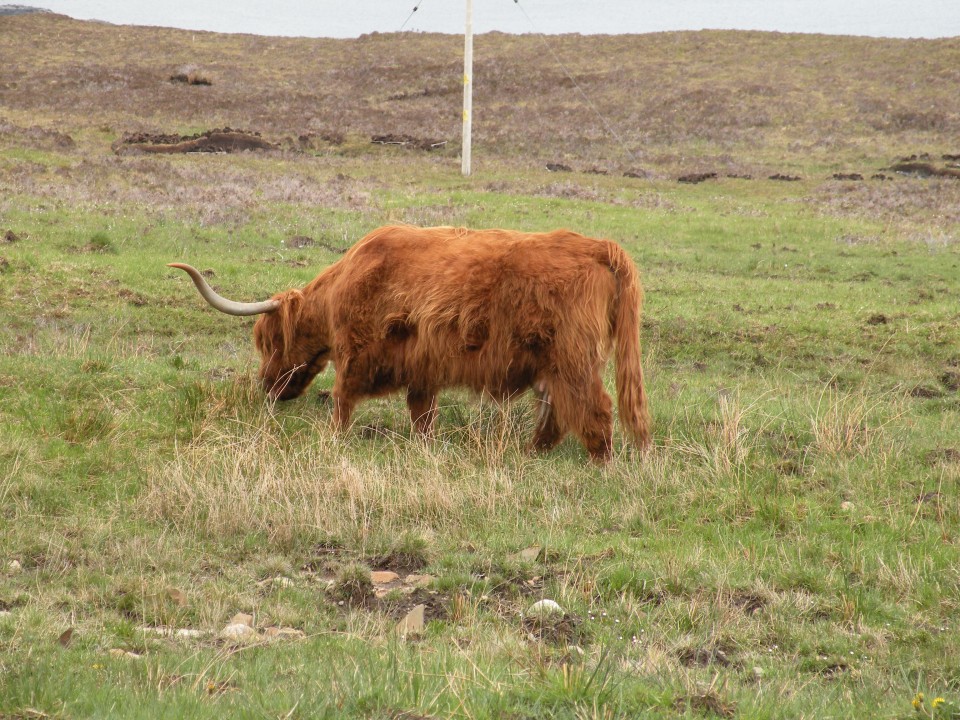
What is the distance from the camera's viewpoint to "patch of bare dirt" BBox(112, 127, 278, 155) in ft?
85.7

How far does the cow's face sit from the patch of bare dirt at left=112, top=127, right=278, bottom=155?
1933 centimetres

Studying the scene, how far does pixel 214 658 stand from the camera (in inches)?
139

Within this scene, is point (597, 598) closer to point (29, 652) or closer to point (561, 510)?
point (561, 510)

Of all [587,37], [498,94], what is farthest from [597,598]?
[587,37]

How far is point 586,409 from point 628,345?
515 millimetres

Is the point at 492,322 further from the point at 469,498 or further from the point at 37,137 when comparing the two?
the point at 37,137

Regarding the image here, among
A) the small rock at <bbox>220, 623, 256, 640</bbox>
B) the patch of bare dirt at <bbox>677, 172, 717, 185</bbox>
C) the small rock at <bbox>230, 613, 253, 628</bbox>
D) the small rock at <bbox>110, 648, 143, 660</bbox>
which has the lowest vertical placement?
the small rock at <bbox>230, 613, 253, 628</bbox>

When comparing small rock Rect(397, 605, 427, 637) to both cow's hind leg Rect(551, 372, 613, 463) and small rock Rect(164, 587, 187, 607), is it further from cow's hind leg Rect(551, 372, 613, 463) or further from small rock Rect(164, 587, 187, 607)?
cow's hind leg Rect(551, 372, 613, 463)

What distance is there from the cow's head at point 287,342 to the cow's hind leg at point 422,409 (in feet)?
2.88

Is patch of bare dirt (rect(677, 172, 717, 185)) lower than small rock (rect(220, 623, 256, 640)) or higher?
higher

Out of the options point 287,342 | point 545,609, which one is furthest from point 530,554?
point 287,342

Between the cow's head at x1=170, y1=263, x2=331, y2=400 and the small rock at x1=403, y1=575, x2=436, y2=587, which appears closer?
the small rock at x1=403, y1=575, x2=436, y2=587

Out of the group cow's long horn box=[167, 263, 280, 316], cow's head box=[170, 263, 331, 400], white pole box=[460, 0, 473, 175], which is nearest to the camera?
cow's long horn box=[167, 263, 280, 316]

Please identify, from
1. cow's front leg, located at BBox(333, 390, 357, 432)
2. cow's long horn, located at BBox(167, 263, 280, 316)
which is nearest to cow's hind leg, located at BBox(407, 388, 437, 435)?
cow's front leg, located at BBox(333, 390, 357, 432)
